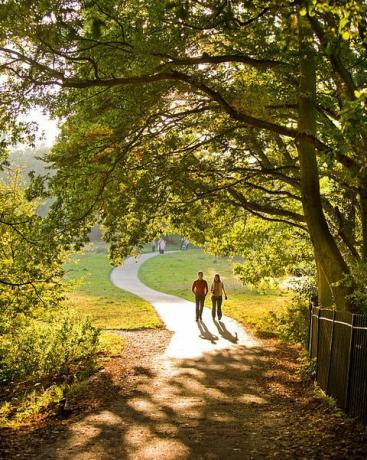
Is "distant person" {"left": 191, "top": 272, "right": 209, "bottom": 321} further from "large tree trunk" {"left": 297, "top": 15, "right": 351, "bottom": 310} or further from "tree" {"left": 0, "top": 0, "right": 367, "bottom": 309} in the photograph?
"large tree trunk" {"left": 297, "top": 15, "right": 351, "bottom": 310}

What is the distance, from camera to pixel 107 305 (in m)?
28.3

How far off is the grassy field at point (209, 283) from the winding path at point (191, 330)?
117cm

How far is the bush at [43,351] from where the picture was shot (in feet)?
43.9

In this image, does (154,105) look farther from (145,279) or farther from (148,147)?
(145,279)

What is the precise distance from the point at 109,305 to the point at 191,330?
10.0 metres

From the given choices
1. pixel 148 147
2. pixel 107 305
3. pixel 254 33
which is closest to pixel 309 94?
pixel 254 33

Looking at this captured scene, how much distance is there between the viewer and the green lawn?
21166 mm

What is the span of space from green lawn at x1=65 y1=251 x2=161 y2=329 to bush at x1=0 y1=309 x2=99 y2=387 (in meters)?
1.21

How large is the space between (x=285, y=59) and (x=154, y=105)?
2602 mm

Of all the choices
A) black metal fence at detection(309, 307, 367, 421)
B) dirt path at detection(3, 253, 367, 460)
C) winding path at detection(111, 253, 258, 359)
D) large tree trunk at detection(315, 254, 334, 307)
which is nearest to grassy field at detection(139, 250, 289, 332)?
winding path at detection(111, 253, 258, 359)

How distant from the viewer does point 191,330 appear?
19.2 metres

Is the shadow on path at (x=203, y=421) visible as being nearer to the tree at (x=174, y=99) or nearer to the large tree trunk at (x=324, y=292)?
the large tree trunk at (x=324, y=292)

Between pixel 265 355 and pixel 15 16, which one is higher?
pixel 15 16

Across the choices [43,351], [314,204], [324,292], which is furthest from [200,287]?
[314,204]
